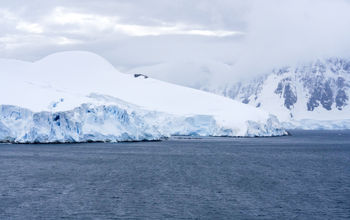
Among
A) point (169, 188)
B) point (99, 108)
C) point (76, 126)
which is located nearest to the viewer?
point (169, 188)

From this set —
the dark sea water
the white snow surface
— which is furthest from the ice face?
the dark sea water

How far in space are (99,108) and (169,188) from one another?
34384 millimetres

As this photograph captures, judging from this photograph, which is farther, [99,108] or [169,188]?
[99,108]

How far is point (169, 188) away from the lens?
27016 mm

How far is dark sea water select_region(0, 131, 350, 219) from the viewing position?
20.9 meters

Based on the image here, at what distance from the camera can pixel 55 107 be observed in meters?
58.2

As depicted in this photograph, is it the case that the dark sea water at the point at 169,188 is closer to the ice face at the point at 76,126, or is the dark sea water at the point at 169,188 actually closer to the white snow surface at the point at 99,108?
the ice face at the point at 76,126

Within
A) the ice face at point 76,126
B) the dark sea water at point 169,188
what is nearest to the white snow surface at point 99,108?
the ice face at point 76,126

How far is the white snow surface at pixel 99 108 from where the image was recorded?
2228 inches

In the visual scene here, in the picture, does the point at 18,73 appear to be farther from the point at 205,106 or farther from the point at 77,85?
the point at 205,106

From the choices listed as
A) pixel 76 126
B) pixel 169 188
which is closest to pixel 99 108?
pixel 76 126

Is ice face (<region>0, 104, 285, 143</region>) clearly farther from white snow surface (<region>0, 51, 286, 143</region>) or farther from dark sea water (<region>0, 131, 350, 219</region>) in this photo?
dark sea water (<region>0, 131, 350, 219</region>)

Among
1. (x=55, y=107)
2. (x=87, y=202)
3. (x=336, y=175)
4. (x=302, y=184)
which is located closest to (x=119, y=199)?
(x=87, y=202)

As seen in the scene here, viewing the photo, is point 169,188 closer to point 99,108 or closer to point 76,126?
point 76,126
